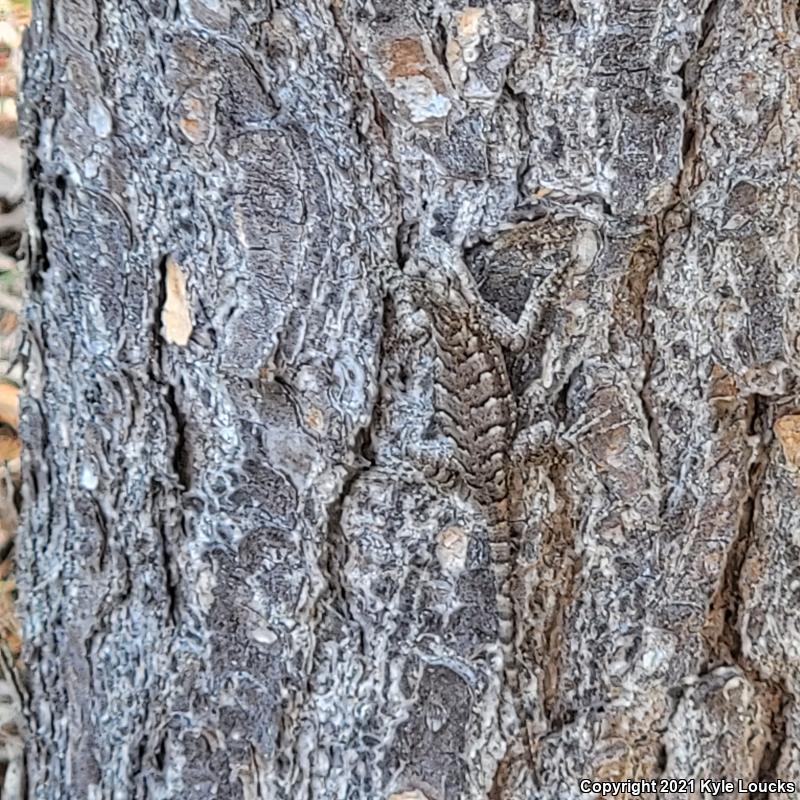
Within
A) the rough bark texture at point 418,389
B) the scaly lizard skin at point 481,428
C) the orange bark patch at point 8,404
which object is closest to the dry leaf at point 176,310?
the rough bark texture at point 418,389

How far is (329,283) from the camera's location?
83 centimetres

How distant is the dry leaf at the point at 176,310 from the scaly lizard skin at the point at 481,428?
0.21 meters

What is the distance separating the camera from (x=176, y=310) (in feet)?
2.77

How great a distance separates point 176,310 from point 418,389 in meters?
0.23

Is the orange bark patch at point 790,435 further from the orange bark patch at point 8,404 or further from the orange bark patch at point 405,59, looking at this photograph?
the orange bark patch at point 8,404

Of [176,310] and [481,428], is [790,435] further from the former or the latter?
[176,310]

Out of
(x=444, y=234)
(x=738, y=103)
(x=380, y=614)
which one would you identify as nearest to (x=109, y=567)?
(x=380, y=614)

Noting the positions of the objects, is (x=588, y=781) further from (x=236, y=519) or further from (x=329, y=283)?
(x=329, y=283)

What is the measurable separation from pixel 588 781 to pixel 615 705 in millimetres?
78

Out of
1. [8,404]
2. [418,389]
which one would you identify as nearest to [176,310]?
[418,389]

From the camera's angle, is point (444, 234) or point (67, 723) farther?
point (67, 723)

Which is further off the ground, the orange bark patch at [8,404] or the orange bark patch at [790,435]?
the orange bark patch at [790,435]

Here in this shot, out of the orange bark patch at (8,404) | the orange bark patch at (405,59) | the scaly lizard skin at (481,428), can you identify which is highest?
the orange bark patch at (405,59)

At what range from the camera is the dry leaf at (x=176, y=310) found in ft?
2.74
